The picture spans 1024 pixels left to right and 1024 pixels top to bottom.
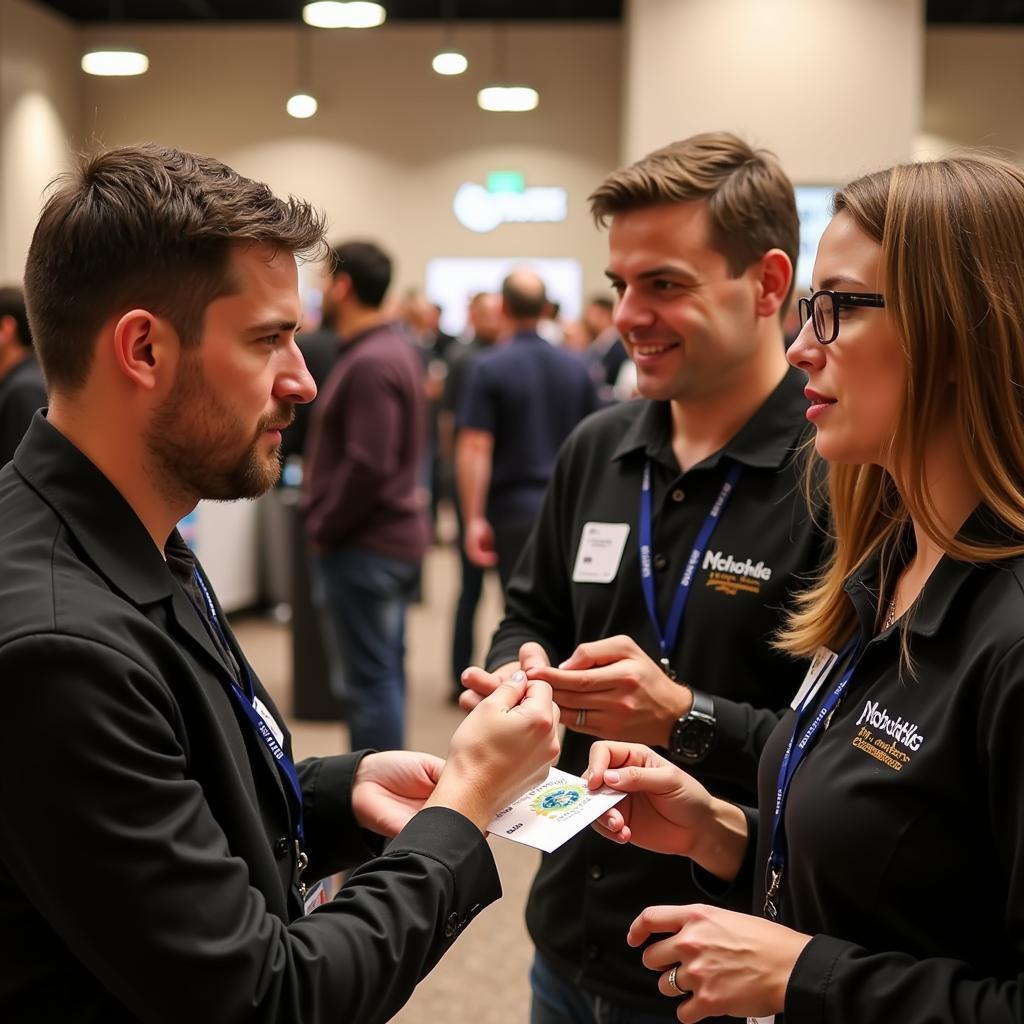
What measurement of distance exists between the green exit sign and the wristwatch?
480 inches

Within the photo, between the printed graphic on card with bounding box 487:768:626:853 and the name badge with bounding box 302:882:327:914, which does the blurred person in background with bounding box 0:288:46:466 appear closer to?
the name badge with bounding box 302:882:327:914

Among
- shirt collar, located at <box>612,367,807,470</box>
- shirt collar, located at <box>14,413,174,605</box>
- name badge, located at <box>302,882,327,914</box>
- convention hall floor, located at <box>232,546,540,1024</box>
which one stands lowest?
convention hall floor, located at <box>232,546,540,1024</box>

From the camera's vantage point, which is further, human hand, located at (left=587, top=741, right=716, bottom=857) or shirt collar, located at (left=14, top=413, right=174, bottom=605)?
human hand, located at (left=587, top=741, right=716, bottom=857)

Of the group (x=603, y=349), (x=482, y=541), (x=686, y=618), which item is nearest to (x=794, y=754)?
(x=686, y=618)

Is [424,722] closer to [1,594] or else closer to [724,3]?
[1,594]

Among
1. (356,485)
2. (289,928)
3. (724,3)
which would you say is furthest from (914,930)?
(724,3)

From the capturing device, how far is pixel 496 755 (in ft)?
4.50

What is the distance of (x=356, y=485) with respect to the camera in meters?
4.24

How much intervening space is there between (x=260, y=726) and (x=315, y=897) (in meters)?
0.32

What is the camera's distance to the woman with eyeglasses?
1.14 m

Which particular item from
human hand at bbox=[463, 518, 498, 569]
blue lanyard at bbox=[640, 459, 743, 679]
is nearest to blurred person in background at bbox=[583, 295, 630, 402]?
human hand at bbox=[463, 518, 498, 569]

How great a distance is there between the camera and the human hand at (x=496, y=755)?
1.34 meters

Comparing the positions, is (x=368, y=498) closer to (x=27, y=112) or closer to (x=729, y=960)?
(x=729, y=960)

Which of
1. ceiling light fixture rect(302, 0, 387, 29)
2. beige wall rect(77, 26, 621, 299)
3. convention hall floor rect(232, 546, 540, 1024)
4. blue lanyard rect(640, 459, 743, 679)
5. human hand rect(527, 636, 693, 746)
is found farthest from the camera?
beige wall rect(77, 26, 621, 299)
